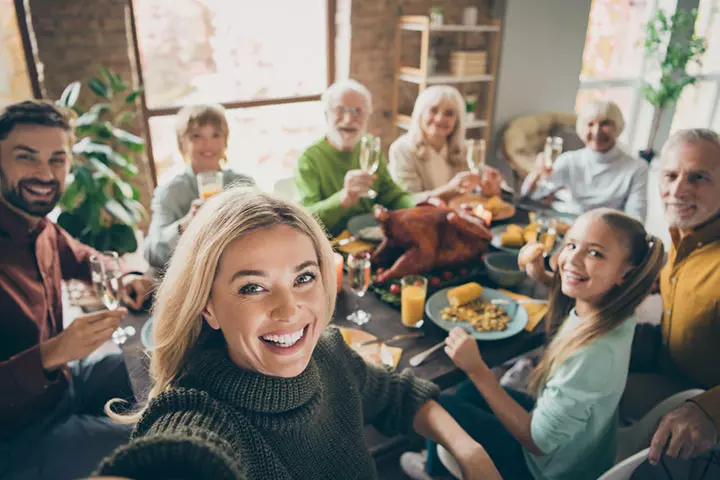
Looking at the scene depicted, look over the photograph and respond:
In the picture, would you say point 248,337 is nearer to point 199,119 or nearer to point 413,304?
point 413,304

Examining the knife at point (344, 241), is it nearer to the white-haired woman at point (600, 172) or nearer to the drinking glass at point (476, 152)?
the drinking glass at point (476, 152)

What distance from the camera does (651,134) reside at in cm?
563

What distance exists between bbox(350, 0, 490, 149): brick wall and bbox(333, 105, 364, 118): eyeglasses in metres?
1.65

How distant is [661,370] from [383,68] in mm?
3174

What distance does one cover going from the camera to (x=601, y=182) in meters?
2.84

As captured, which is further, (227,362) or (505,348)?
(505,348)

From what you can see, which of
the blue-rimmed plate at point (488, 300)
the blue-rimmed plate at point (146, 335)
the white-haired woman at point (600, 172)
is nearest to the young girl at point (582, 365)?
the blue-rimmed plate at point (488, 300)

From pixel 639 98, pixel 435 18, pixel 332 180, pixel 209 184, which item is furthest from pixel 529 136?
pixel 209 184

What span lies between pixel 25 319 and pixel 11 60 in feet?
7.26

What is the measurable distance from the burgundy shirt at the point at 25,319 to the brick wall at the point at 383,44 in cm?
297

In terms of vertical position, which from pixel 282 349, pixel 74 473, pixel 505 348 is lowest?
pixel 74 473

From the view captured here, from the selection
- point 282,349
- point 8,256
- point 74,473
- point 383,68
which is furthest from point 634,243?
point 383,68

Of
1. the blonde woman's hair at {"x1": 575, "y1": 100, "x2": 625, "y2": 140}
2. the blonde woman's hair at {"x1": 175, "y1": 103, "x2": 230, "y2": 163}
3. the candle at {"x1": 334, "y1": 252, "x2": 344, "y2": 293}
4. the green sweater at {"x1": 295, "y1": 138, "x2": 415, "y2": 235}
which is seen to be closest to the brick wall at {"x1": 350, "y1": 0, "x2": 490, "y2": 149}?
the green sweater at {"x1": 295, "y1": 138, "x2": 415, "y2": 235}

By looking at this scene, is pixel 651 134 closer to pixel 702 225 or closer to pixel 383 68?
pixel 383 68
